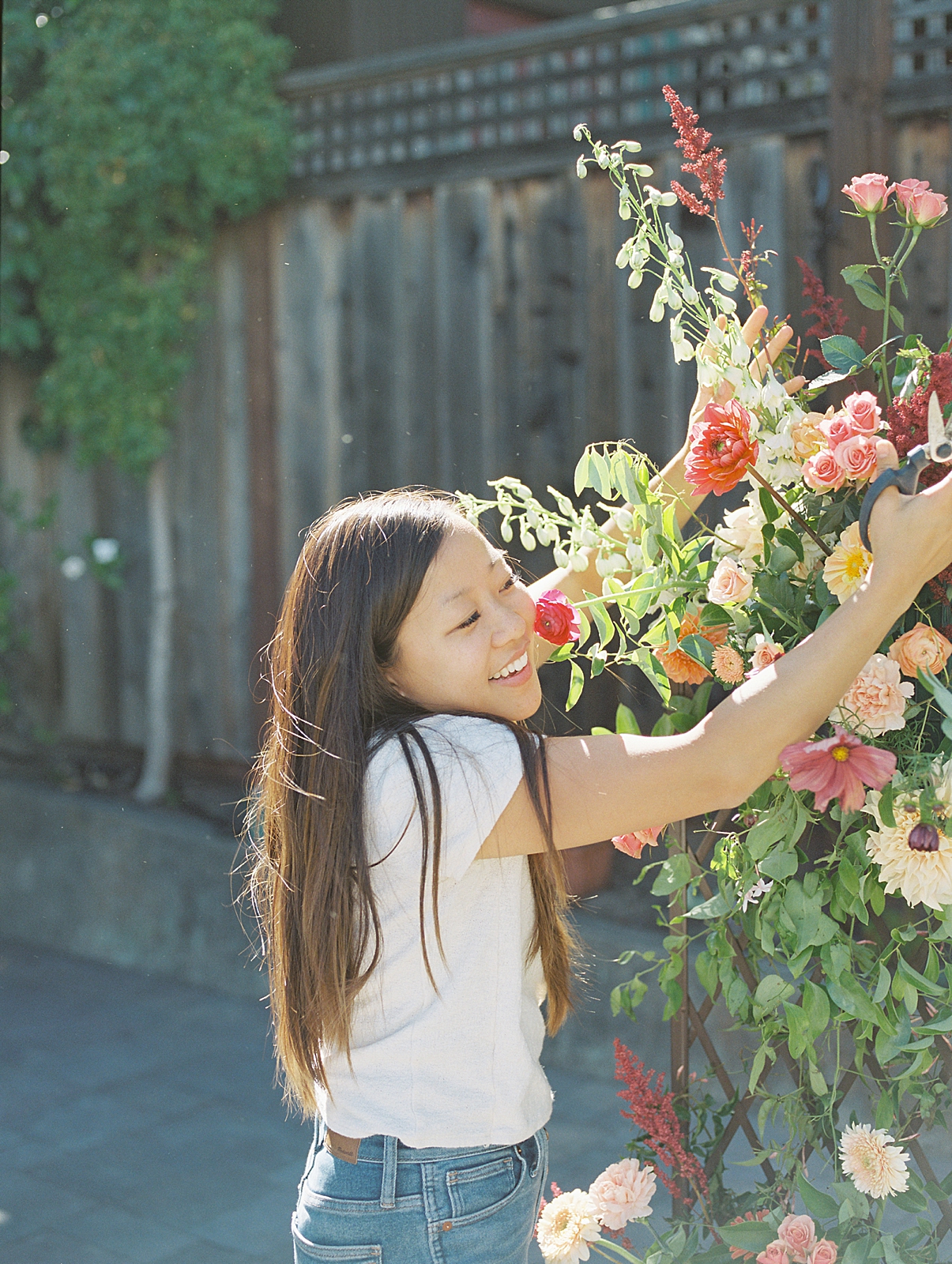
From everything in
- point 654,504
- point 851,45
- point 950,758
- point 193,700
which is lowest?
point 193,700

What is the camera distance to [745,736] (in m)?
1.12

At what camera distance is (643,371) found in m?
3.17

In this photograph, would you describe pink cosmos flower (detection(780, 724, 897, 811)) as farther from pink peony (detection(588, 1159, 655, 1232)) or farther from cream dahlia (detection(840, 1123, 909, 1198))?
pink peony (detection(588, 1159, 655, 1232))

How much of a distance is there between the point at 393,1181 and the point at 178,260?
10.3 ft

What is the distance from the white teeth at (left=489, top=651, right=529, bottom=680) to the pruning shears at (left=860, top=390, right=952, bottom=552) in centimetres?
37

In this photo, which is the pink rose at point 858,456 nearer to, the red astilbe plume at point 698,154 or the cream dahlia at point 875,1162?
the red astilbe plume at point 698,154

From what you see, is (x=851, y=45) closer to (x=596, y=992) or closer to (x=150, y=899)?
(x=596, y=992)

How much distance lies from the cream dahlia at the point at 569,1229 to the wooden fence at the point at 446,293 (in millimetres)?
1945

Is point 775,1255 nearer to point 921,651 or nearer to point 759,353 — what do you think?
point 921,651

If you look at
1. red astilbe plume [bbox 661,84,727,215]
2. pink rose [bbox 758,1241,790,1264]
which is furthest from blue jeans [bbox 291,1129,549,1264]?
red astilbe plume [bbox 661,84,727,215]

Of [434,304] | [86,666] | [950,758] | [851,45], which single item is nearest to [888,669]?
[950,758]

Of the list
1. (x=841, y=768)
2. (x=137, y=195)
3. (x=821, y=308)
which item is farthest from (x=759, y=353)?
(x=137, y=195)

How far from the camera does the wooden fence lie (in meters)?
2.94

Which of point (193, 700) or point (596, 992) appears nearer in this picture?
point (596, 992)
